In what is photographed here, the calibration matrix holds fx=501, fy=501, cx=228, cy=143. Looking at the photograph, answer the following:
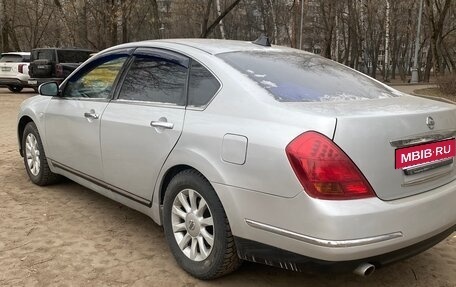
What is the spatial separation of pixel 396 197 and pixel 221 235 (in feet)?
3.38

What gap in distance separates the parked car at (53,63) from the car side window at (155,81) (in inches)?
532

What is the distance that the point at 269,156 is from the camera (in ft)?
8.89

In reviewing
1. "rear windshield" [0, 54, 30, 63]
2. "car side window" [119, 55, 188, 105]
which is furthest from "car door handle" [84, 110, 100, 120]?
"rear windshield" [0, 54, 30, 63]

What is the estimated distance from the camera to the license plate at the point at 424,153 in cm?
275

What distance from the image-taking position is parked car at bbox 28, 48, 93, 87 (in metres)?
16.8

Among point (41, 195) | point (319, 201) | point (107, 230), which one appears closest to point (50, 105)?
point (41, 195)

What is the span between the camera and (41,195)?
5.15 meters

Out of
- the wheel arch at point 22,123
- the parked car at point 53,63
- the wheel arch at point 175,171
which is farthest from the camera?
the parked car at point 53,63

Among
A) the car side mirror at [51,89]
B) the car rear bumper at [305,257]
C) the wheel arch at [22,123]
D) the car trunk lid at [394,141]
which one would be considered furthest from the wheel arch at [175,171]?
the wheel arch at [22,123]

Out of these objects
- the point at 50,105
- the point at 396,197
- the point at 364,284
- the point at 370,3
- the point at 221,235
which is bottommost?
the point at 364,284

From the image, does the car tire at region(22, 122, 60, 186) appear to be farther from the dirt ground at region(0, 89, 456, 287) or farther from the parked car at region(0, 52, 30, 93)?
the parked car at region(0, 52, 30, 93)

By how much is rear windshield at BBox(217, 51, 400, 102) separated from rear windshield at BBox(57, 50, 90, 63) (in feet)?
51.4

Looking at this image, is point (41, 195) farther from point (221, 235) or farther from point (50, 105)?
point (221, 235)

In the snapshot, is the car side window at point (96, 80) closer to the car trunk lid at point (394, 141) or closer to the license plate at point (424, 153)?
the car trunk lid at point (394, 141)
